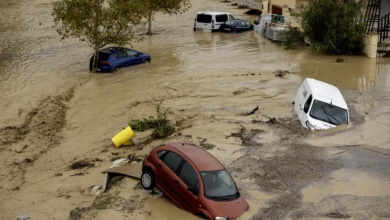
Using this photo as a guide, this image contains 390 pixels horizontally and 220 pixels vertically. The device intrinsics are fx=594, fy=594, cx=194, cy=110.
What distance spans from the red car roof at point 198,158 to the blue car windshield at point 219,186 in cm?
14

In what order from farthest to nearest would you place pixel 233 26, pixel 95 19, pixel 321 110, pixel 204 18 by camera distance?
pixel 204 18
pixel 233 26
pixel 95 19
pixel 321 110

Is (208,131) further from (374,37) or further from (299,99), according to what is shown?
(374,37)

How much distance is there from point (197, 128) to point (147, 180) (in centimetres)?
567

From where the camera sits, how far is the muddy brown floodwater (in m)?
13.8

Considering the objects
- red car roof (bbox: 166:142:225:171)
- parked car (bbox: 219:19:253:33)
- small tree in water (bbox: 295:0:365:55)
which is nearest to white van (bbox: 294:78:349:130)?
red car roof (bbox: 166:142:225:171)

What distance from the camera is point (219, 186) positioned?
42.0 ft

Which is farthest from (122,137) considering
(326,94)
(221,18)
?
(221,18)

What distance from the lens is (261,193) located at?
13.9 metres

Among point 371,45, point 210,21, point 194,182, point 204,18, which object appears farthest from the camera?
point 204,18

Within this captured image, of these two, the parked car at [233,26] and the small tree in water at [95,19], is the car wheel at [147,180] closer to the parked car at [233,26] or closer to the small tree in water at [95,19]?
the small tree in water at [95,19]

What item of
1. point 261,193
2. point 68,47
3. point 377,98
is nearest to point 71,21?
point 68,47

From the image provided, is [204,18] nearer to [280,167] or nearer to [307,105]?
[307,105]

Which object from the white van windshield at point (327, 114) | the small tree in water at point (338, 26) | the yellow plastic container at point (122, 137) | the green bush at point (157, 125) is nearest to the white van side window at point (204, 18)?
the small tree in water at point (338, 26)

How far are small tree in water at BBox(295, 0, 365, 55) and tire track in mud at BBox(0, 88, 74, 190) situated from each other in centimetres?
1531
